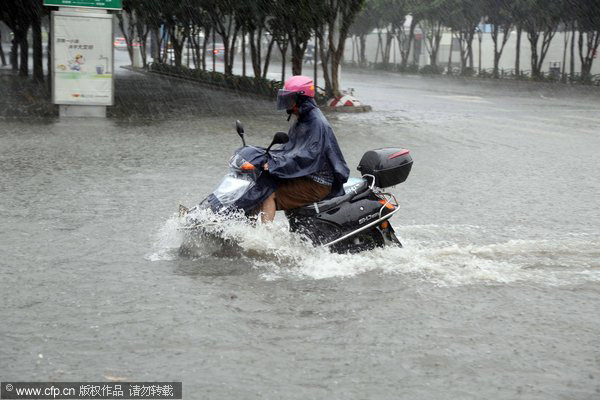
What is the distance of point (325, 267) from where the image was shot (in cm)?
691

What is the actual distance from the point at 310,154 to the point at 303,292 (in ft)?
4.16

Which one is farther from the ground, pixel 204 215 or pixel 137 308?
pixel 204 215

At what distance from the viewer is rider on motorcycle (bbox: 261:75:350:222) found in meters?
7.07

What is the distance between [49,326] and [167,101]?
851 inches

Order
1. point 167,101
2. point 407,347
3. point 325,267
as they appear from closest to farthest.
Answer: point 407,347, point 325,267, point 167,101

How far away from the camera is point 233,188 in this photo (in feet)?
23.2

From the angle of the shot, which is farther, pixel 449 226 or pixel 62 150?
pixel 62 150

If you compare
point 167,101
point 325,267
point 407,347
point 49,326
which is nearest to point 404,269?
point 325,267

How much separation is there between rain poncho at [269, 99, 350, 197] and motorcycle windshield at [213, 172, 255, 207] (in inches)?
9.0

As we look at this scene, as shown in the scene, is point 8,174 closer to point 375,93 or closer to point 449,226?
point 449,226

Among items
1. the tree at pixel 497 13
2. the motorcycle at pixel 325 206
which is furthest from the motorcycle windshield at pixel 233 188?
the tree at pixel 497 13

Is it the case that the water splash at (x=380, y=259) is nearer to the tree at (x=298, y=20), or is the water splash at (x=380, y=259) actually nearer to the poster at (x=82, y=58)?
the poster at (x=82, y=58)

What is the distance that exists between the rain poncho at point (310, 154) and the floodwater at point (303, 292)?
1.76 ft

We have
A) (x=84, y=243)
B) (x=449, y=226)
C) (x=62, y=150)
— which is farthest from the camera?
(x=62, y=150)
